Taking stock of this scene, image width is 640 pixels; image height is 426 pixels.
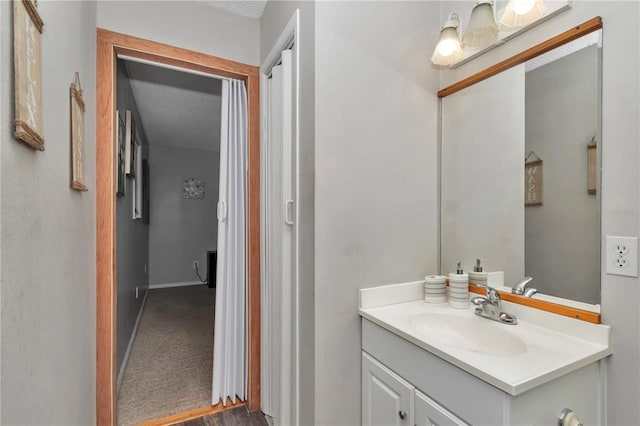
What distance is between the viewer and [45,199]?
813mm

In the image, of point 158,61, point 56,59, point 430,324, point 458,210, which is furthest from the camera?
point 158,61

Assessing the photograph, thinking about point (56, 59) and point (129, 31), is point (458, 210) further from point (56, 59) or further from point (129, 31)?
point (129, 31)

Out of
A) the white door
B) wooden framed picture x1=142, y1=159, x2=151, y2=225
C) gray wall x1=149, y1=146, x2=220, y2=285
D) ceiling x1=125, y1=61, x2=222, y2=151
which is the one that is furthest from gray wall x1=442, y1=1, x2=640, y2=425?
gray wall x1=149, y1=146, x2=220, y2=285

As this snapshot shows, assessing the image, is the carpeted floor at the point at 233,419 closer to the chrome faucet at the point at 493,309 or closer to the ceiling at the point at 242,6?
the chrome faucet at the point at 493,309

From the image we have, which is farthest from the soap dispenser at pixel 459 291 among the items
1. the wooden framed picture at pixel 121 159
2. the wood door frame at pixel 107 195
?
the wooden framed picture at pixel 121 159

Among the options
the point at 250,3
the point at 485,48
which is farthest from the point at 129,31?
the point at 485,48

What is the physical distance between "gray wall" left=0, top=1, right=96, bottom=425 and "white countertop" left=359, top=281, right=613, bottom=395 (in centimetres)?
103

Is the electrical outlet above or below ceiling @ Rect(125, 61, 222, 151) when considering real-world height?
below

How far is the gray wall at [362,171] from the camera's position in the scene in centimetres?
125

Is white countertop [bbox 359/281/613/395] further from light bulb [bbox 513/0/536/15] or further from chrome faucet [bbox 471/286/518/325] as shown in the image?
light bulb [bbox 513/0/536/15]

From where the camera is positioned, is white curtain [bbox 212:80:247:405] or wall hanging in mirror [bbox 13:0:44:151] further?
white curtain [bbox 212:80:247:405]

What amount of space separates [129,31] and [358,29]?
1256 mm

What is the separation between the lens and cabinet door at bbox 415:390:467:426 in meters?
0.89

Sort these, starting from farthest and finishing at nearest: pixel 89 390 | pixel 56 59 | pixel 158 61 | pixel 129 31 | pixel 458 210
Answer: pixel 158 61 < pixel 129 31 < pixel 458 210 < pixel 89 390 < pixel 56 59
